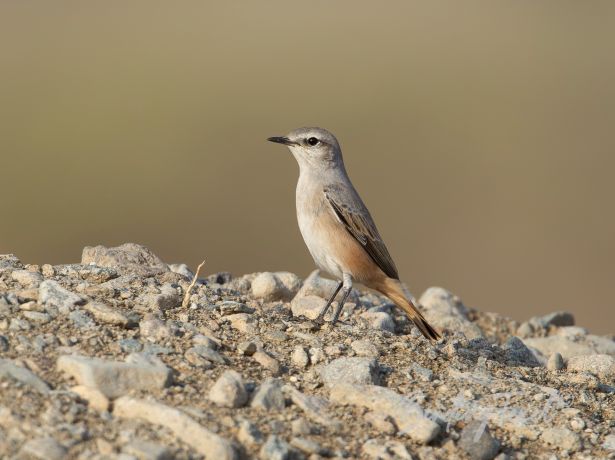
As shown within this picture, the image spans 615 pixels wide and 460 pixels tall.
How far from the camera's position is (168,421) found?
6.02 metres

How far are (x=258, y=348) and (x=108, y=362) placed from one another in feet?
4.78

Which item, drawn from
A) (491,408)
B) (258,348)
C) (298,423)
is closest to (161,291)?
(258,348)

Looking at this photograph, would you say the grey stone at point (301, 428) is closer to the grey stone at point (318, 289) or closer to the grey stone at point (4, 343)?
the grey stone at point (4, 343)

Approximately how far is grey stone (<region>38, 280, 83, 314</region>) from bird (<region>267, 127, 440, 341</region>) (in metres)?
2.97

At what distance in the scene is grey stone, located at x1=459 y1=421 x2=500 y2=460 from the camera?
6.73 metres

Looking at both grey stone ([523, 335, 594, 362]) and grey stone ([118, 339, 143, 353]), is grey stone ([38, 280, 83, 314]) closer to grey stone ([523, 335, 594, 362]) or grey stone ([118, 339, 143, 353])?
grey stone ([118, 339, 143, 353])

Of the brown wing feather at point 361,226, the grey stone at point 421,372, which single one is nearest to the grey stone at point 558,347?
the brown wing feather at point 361,226

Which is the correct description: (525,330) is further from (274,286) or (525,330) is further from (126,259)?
(126,259)

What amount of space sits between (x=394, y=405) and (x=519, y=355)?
368cm

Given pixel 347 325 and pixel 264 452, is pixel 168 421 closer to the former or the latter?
pixel 264 452

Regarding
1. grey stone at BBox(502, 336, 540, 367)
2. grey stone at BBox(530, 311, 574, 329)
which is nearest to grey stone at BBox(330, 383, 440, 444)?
grey stone at BBox(502, 336, 540, 367)

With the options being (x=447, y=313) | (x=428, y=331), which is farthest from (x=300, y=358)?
(x=447, y=313)

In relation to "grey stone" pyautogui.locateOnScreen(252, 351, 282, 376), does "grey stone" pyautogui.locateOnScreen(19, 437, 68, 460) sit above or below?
below

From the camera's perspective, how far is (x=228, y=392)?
6543mm
